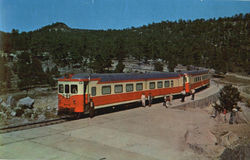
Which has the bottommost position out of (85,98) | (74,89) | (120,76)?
(85,98)

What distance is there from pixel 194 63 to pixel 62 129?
240 feet

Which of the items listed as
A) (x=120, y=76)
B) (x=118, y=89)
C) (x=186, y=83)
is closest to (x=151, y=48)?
(x=186, y=83)

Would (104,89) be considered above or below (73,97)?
above

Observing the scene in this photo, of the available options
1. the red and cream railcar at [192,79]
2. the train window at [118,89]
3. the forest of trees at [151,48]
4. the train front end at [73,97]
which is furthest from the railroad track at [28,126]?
the forest of trees at [151,48]

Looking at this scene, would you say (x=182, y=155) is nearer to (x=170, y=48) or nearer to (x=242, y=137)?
(x=242, y=137)

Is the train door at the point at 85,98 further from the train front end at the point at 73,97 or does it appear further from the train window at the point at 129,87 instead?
the train window at the point at 129,87

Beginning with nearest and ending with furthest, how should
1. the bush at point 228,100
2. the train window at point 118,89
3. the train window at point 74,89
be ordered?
1. the train window at point 74,89
2. the train window at point 118,89
3. the bush at point 228,100

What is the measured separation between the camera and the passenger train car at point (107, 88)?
17781mm

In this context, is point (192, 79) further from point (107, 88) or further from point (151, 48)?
point (151, 48)

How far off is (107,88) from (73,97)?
3.48 meters

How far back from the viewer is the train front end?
693 inches

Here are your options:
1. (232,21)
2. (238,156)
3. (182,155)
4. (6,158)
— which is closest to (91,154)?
(6,158)

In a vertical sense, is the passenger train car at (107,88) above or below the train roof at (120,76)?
below

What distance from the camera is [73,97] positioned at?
1766 centimetres
